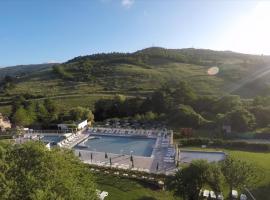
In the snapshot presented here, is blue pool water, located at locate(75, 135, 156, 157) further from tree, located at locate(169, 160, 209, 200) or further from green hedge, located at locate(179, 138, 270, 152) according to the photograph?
tree, located at locate(169, 160, 209, 200)

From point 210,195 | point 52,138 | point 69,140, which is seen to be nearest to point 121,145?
point 69,140

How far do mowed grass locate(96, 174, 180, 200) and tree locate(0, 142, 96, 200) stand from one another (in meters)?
4.70

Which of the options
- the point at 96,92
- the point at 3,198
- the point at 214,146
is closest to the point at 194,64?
the point at 96,92

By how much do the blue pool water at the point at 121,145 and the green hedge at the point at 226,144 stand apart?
420 centimetres

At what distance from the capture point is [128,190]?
71.3 feet

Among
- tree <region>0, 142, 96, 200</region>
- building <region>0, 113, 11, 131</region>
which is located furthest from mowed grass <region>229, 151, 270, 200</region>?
building <region>0, 113, 11, 131</region>

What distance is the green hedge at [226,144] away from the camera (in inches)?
1239

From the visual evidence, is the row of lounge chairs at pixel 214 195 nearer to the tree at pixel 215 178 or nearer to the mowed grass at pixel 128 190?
the tree at pixel 215 178

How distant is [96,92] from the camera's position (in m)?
77.8

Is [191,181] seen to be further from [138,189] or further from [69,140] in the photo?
[69,140]

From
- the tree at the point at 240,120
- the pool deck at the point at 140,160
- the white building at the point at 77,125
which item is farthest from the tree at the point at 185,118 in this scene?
the white building at the point at 77,125

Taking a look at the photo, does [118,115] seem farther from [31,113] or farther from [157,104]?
[31,113]

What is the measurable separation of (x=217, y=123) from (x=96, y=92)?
4486 cm

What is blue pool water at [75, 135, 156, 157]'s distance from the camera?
31.6m
